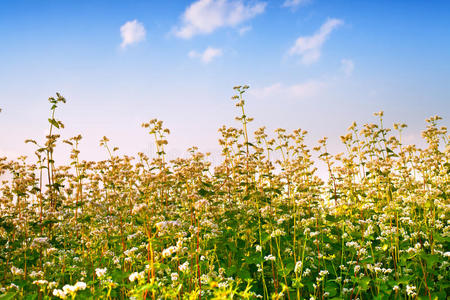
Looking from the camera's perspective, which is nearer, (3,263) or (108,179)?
(3,263)

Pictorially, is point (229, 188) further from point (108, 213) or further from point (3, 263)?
point (3, 263)

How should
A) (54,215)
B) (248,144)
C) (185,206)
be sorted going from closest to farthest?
(54,215)
(185,206)
(248,144)

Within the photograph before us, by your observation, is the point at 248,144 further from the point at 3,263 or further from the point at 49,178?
the point at 3,263

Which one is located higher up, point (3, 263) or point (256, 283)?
point (3, 263)

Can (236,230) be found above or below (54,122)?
below

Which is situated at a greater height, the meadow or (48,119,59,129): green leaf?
(48,119,59,129): green leaf

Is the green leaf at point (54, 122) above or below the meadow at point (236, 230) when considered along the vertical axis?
above

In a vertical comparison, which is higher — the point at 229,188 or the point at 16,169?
the point at 16,169

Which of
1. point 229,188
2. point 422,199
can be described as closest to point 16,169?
point 229,188

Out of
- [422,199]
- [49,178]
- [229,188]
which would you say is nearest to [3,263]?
[49,178]

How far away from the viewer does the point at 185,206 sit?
25.6ft

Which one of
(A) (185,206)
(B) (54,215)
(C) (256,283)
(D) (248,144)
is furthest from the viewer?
(D) (248,144)

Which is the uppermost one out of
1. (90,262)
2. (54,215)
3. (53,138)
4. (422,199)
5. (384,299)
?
(53,138)

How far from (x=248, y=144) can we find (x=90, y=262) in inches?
201
